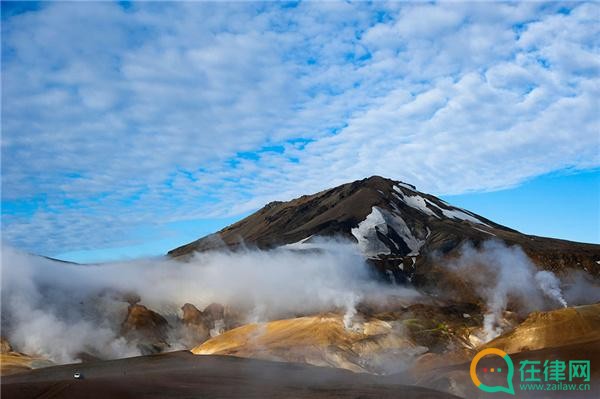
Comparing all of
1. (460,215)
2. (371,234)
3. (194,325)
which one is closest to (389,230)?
(371,234)

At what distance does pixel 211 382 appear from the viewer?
4191cm

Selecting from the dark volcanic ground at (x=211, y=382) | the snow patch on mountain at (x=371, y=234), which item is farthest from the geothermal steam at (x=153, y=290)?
the dark volcanic ground at (x=211, y=382)

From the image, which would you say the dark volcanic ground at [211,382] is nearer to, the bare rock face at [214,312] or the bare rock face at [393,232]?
the bare rock face at [214,312]

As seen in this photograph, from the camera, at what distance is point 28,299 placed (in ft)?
247

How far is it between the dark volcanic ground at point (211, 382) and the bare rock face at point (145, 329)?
18.1 metres

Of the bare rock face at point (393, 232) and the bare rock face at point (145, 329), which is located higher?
the bare rock face at point (393, 232)

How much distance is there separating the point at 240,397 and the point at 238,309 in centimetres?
5653

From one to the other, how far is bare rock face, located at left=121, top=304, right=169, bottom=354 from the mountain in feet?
139

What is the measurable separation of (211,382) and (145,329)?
3989 centimetres

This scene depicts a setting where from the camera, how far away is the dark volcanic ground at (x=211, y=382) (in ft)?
118

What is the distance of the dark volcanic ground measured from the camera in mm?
35875

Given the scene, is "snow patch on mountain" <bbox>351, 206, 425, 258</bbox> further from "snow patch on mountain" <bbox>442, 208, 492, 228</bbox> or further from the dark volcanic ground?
the dark volcanic ground

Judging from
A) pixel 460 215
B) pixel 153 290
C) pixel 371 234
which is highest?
pixel 460 215

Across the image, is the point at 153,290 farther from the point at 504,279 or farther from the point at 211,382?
the point at 504,279
